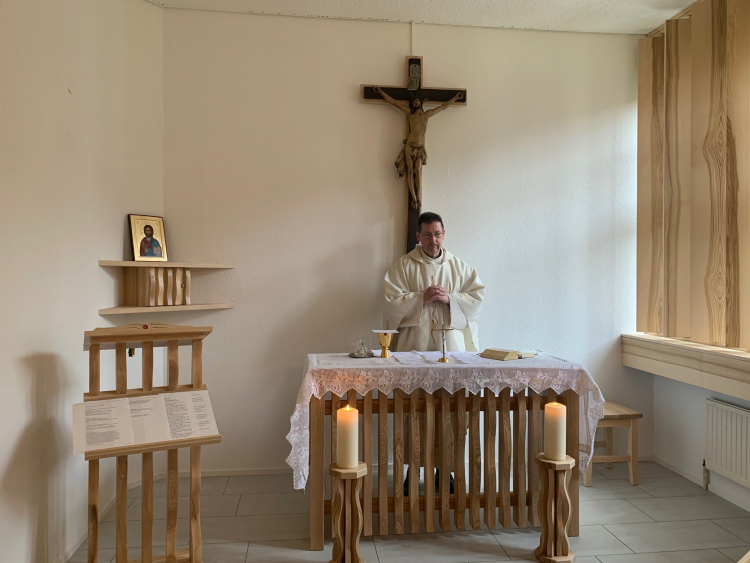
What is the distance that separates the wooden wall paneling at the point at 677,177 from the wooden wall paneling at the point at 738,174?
352mm

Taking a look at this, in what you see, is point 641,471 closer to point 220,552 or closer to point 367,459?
point 367,459

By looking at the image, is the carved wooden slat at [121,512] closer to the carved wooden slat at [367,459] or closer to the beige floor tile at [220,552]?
the beige floor tile at [220,552]

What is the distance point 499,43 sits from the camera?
13.7ft

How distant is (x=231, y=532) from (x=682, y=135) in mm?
3784

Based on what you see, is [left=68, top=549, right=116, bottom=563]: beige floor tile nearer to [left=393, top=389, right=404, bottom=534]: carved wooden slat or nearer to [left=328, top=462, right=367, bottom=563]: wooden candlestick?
[left=328, top=462, right=367, bottom=563]: wooden candlestick

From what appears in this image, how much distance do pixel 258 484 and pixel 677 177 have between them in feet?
11.6

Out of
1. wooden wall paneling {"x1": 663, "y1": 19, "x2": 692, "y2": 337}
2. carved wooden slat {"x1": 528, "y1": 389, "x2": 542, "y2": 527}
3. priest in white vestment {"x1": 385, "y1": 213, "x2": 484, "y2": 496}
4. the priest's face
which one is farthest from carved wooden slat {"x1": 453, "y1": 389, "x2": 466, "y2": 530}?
wooden wall paneling {"x1": 663, "y1": 19, "x2": 692, "y2": 337}

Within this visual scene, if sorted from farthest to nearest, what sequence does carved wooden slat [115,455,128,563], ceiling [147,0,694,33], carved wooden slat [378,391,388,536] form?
ceiling [147,0,694,33], carved wooden slat [378,391,388,536], carved wooden slat [115,455,128,563]

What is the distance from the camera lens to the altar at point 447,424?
2.84 meters

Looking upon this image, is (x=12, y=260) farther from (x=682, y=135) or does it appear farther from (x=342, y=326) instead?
(x=682, y=135)

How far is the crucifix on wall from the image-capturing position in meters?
3.97

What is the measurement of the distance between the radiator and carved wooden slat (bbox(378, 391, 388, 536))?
2.14 metres

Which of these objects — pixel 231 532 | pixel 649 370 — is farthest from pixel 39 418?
pixel 649 370

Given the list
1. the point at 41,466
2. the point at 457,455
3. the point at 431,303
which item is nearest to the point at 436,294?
the point at 431,303
